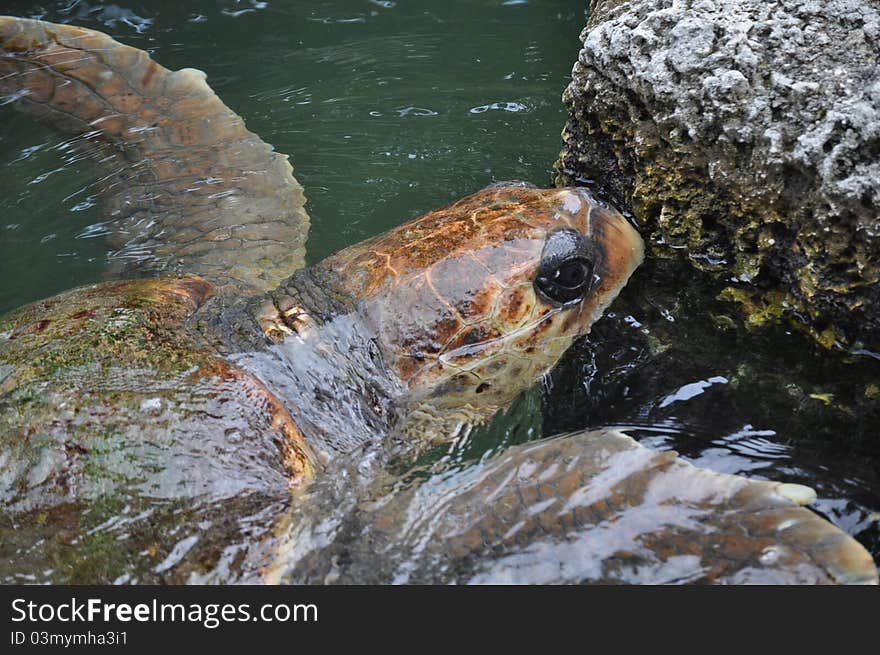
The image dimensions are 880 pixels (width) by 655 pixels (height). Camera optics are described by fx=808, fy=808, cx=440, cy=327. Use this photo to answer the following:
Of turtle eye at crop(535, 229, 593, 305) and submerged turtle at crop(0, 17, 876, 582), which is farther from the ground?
turtle eye at crop(535, 229, 593, 305)

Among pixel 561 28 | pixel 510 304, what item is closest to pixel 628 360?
pixel 510 304

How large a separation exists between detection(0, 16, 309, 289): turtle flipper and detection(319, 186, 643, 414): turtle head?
111 cm

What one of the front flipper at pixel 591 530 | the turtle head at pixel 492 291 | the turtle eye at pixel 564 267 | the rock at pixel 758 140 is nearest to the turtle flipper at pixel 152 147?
the turtle head at pixel 492 291

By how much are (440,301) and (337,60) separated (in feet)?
9.84

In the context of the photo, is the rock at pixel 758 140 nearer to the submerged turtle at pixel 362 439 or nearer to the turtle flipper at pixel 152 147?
the submerged turtle at pixel 362 439

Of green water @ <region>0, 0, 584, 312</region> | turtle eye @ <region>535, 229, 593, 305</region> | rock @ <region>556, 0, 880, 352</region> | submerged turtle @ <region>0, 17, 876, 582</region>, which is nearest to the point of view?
submerged turtle @ <region>0, 17, 876, 582</region>

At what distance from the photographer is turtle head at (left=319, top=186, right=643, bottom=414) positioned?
2.12m

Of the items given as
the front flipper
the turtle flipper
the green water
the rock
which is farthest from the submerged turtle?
the green water

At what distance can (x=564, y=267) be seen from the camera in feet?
6.97

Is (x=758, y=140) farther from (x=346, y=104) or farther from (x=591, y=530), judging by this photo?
(x=346, y=104)

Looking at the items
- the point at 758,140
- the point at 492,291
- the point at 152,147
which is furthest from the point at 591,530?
the point at 152,147

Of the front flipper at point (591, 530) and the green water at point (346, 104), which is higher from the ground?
the green water at point (346, 104)

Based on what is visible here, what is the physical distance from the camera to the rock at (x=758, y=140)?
1.85m

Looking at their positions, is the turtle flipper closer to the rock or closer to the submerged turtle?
the submerged turtle
